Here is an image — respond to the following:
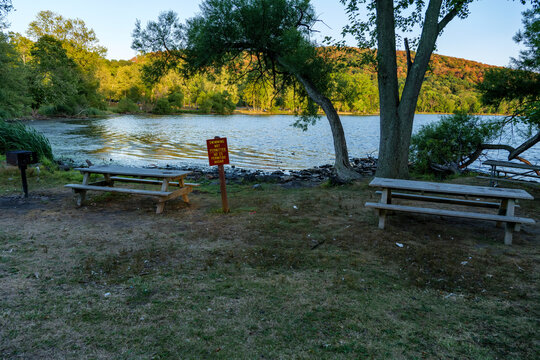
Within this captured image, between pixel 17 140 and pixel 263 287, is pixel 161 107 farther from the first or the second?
pixel 263 287

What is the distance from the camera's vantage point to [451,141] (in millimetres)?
13766

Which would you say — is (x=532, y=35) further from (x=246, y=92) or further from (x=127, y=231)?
(x=127, y=231)

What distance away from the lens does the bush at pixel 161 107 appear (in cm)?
7888

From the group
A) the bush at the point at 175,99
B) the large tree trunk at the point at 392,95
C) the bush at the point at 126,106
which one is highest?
the bush at the point at 175,99

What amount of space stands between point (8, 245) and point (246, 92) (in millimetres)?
12445

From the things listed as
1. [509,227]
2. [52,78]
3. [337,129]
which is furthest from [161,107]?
[509,227]

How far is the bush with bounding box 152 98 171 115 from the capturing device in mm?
78875

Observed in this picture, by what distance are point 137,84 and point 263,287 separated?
3313 inches

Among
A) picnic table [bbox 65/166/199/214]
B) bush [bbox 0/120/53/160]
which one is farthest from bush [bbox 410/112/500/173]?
→ bush [bbox 0/120/53/160]

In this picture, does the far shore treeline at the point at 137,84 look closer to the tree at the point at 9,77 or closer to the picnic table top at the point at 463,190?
the tree at the point at 9,77

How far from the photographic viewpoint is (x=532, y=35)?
424 inches

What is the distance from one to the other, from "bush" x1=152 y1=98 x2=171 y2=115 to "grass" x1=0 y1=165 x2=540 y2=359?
77506 millimetres

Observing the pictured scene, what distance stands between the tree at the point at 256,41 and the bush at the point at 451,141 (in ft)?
14.7

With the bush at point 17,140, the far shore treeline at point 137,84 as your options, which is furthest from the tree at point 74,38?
the bush at point 17,140
